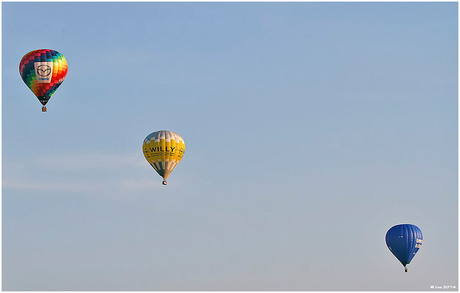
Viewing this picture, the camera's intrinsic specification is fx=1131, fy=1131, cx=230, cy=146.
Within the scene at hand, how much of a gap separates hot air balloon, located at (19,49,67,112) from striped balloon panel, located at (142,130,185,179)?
390 inches

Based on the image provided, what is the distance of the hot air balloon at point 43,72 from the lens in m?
101

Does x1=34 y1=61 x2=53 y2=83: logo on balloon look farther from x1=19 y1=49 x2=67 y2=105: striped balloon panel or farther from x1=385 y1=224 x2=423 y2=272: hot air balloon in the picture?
x1=385 y1=224 x2=423 y2=272: hot air balloon

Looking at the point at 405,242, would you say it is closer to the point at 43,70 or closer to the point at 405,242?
the point at 405,242

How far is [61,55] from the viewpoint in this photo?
103 meters

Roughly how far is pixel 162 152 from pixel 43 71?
12.9 meters

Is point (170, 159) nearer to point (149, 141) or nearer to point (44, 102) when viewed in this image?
point (149, 141)

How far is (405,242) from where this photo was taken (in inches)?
4262

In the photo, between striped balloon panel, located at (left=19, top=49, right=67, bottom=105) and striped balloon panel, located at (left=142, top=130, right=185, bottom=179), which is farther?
striped balloon panel, located at (left=142, top=130, right=185, bottom=179)

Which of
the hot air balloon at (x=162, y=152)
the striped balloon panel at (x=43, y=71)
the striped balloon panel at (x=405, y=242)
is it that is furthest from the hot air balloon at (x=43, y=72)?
the striped balloon panel at (x=405, y=242)

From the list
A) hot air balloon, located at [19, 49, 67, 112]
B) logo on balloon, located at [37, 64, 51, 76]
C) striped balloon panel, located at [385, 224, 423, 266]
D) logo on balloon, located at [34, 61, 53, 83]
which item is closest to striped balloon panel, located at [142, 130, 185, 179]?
hot air balloon, located at [19, 49, 67, 112]

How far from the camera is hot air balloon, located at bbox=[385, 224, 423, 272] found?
355 feet

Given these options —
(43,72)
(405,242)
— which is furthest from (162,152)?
(405,242)

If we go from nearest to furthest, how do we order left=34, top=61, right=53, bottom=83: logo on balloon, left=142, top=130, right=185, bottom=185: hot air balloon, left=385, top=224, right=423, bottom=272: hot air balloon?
left=34, top=61, right=53, bottom=83: logo on balloon → left=142, top=130, right=185, bottom=185: hot air balloon → left=385, top=224, right=423, bottom=272: hot air balloon

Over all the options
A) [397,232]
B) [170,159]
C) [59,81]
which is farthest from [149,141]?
[397,232]
